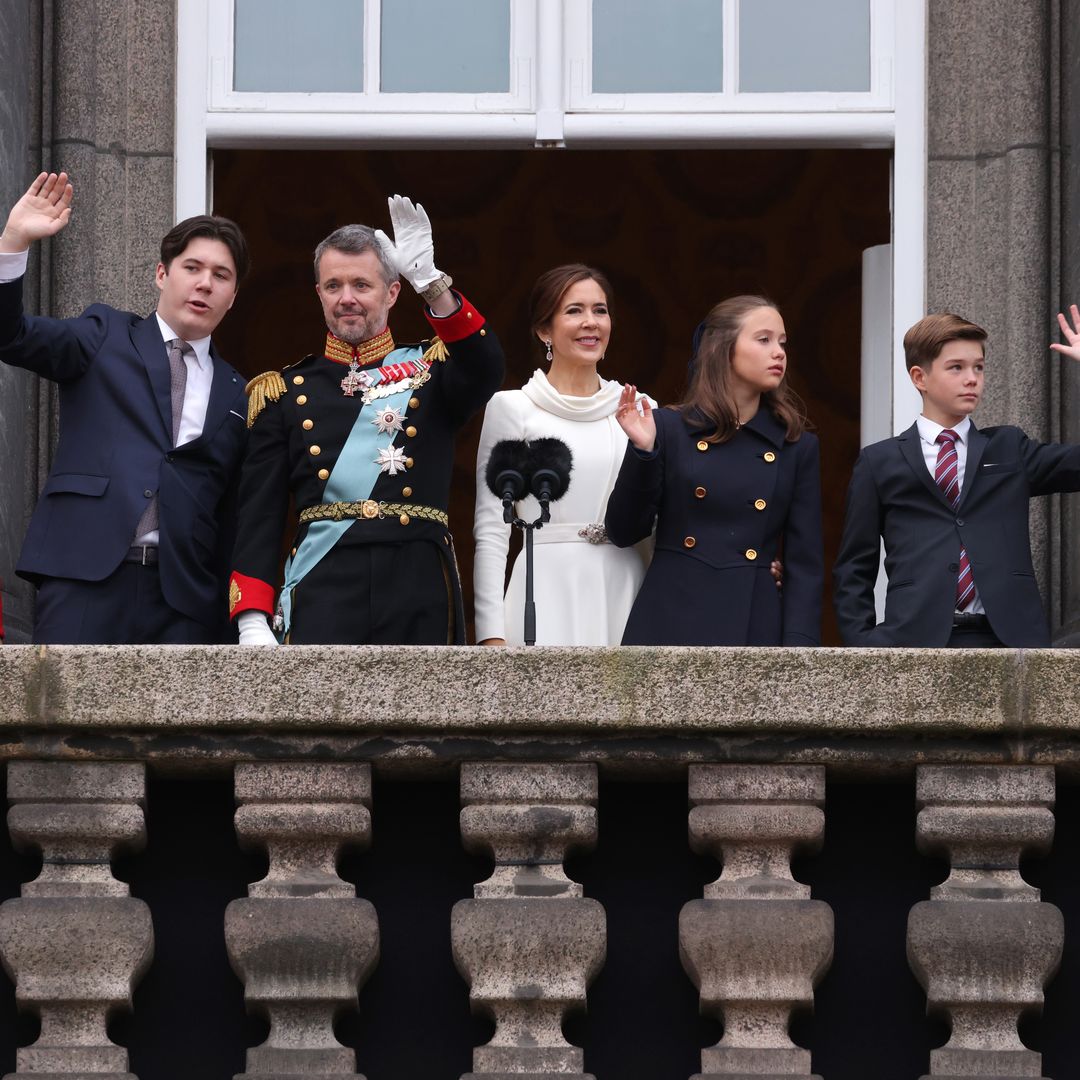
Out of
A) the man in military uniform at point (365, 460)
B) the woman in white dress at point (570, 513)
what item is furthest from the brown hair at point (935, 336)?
the man in military uniform at point (365, 460)

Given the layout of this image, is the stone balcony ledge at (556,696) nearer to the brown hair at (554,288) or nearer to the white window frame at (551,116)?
the brown hair at (554,288)

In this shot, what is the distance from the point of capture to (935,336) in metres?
6.68

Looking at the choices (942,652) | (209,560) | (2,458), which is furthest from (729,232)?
(942,652)

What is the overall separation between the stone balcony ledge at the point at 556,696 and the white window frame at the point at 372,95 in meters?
3.16

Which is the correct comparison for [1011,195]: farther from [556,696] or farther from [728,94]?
[556,696]

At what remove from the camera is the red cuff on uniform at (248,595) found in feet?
20.1

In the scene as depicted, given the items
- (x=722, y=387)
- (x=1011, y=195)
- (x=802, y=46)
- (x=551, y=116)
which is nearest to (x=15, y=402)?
(x=551, y=116)

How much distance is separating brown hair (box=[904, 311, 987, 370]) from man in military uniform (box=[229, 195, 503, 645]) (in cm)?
108

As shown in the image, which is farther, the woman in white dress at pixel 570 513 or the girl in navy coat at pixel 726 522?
the woman in white dress at pixel 570 513

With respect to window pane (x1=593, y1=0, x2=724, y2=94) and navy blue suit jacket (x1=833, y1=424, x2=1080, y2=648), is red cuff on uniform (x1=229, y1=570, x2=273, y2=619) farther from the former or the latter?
window pane (x1=593, y1=0, x2=724, y2=94)

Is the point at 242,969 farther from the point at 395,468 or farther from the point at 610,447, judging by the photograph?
the point at 610,447

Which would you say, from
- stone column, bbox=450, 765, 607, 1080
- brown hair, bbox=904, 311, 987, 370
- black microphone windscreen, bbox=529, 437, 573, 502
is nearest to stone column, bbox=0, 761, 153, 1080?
stone column, bbox=450, 765, 607, 1080

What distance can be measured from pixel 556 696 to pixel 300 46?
342 centimetres

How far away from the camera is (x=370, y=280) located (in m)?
6.46
